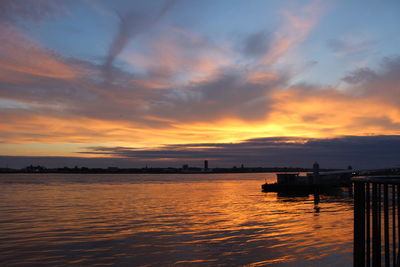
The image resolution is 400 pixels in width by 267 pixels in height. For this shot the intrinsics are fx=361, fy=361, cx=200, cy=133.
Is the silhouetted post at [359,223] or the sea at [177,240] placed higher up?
the silhouetted post at [359,223]

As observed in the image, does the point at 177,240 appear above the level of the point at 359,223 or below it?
below

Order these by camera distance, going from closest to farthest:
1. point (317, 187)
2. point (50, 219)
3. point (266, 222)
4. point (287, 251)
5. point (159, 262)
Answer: point (159, 262) < point (287, 251) < point (266, 222) < point (50, 219) < point (317, 187)

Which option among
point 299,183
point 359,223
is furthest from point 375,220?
point 299,183

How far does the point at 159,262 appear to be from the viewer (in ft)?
51.2

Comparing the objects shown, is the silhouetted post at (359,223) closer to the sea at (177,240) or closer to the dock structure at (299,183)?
the sea at (177,240)

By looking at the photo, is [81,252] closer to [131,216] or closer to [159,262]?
[159,262]

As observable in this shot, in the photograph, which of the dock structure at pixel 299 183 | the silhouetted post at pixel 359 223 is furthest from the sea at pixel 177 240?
the dock structure at pixel 299 183

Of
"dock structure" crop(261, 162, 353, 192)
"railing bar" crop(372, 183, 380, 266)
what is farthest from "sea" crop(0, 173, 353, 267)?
"dock structure" crop(261, 162, 353, 192)

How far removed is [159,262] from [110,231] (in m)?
9.30

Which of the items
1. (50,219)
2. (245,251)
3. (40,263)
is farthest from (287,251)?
(50,219)

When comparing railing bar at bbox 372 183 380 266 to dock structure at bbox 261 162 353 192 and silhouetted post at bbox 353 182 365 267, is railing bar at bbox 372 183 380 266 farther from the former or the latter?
dock structure at bbox 261 162 353 192

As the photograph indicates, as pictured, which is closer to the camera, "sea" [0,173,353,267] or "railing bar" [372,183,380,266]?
"railing bar" [372,183,380,266]

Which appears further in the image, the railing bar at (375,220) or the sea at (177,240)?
the sea at (177,240)

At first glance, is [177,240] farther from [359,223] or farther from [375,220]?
[375,220]
